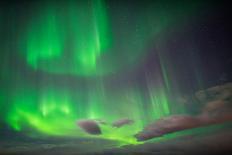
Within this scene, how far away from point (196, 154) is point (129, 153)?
6132mm

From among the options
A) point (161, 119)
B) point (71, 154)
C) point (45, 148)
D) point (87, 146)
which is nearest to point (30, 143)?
point (45, 148)

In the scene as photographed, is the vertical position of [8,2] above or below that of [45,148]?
above

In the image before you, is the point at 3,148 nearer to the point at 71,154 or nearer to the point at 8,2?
the point at 71,154

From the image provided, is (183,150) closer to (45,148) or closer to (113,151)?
(113,151)

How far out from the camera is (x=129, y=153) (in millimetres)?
19906

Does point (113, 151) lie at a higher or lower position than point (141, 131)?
lower

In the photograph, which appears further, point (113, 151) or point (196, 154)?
point (113, 151)

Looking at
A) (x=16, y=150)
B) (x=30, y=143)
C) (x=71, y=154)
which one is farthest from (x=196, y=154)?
(x=16, y=150)

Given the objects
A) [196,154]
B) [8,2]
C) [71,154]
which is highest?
[8,2]

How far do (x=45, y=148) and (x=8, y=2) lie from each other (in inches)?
515

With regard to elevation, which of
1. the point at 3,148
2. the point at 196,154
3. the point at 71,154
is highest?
the point at 3,148

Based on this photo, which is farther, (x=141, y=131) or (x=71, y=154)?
(x=71, y=154)

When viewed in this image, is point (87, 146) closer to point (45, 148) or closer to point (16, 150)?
point (45, 148)

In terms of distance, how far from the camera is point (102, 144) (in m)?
19.3
